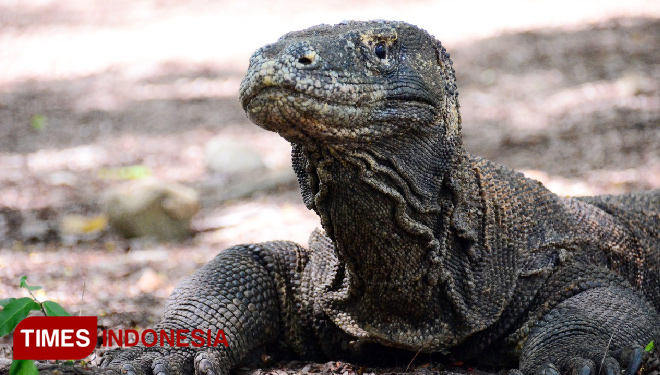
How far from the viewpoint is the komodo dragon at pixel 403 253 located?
3.59m

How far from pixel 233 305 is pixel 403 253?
3.94 feet

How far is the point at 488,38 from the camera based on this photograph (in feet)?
48.6

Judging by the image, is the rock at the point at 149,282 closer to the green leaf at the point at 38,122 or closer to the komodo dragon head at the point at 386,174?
the komodo dragon head at the point at 386,174

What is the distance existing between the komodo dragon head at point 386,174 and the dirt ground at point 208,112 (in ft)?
7.15

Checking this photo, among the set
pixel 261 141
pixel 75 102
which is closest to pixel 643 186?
pixel 261 141

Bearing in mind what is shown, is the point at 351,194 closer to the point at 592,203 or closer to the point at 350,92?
the point at 350,92

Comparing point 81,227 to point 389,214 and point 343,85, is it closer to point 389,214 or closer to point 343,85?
point 389,214

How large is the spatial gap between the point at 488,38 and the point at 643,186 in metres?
7.46

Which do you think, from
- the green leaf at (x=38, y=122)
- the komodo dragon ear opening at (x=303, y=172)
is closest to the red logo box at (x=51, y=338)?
the komodo dragon ear opening at (x=303, y=172)

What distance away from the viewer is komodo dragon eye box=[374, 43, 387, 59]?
12.3 ft

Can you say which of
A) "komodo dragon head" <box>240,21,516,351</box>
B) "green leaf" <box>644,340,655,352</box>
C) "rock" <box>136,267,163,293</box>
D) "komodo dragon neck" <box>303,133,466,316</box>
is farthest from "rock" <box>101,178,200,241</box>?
"green leaf" <box>644,340,655,352</box>

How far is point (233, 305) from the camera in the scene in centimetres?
472

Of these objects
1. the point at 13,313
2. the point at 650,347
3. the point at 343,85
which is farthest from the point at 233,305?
the point at 650,347

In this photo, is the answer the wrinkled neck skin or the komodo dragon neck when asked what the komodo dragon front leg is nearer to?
the wrinkled neck skin
